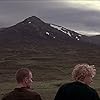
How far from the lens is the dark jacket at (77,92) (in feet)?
18.0

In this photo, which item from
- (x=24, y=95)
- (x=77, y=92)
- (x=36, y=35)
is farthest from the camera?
(x=36, y=35)

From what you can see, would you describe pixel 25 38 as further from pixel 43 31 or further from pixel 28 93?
pixel 28 93

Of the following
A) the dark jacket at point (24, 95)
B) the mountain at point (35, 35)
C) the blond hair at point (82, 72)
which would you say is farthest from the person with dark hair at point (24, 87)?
the mountain at point (35, 35)

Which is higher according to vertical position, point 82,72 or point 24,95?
point 82,72

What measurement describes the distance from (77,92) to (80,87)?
81 mm

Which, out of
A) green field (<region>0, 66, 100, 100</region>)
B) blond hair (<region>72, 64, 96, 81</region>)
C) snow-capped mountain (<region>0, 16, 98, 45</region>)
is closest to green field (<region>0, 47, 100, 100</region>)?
green field (<region>0, 66, 100, 100</region>)

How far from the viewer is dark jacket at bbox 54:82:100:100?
548 centimetres

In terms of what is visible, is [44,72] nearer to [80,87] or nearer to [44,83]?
[44,83]

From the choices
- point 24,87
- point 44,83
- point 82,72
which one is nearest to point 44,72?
point 44,83

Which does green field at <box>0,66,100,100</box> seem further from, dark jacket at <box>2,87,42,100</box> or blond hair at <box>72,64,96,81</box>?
blond hair at <box>72,64,96,81</box>

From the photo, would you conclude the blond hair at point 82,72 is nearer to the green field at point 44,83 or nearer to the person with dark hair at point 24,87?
the person with dark hair at point 24,87

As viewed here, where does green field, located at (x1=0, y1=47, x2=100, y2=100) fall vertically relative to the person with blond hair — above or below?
below

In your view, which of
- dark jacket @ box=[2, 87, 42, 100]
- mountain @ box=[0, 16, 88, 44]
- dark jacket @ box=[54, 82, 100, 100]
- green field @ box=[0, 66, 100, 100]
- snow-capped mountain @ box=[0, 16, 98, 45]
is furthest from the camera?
mountain @ box=[0, 16, 88, 44]

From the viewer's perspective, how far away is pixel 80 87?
18.3ft
